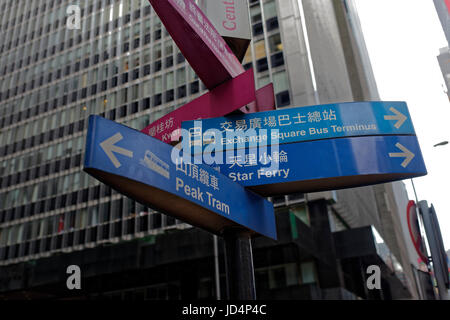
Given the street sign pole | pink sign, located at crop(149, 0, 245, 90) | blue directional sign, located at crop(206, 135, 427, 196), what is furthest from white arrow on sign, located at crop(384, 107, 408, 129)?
the street sign pole

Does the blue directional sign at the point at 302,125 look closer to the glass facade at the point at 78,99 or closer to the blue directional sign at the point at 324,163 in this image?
the blue directional sign at the point at 324,163

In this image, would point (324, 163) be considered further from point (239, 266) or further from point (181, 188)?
point (181, 188)

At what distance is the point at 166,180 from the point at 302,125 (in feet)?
7.26

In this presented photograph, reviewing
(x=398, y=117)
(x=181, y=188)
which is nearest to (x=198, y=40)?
(x=181, y=188)

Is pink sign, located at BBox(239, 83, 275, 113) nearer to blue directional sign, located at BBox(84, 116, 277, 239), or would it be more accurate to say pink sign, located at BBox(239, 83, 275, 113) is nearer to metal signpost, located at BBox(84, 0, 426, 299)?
metal signpost, located at BBox(84, 0, 426, 299)

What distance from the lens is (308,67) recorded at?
31250 millimetres

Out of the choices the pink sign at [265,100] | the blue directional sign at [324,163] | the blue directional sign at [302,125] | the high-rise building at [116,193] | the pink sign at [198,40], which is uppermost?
the high-rise building at [116,193]

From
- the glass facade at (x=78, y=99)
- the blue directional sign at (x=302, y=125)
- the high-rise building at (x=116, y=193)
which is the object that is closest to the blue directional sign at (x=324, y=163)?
the blue directional sign at (x=302, y=125)

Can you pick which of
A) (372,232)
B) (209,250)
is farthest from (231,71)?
(372,232)

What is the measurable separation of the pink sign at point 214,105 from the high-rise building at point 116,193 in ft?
58.2

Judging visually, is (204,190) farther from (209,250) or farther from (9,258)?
(9,258)

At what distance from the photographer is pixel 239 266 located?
4.39 m

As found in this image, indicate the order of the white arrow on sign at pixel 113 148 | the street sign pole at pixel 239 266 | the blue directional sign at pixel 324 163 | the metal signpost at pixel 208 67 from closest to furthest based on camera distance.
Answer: the white arrow on sign at pixel 113 148, the street sign pole at pixel 239 266, the metal signpost at pixel 208 67, the blue directional sign at pixel 324 163

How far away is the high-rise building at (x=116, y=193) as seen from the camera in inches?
1013
